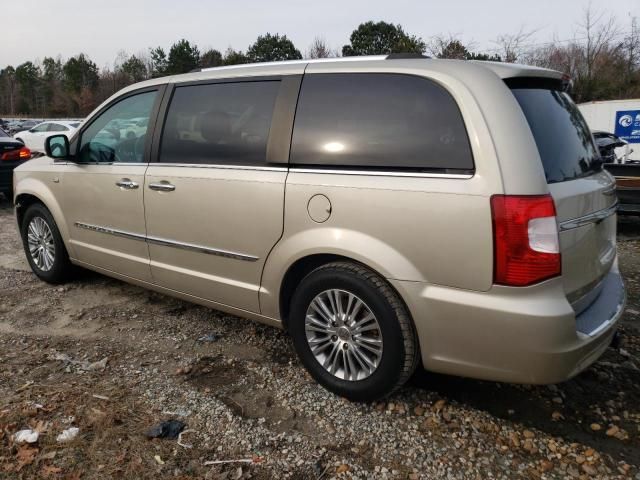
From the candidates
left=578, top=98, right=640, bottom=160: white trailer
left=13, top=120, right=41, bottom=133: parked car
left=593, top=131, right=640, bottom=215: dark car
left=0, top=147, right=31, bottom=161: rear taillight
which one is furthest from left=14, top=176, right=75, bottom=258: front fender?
left=13, top=120, right=41, bottom=133: parked car

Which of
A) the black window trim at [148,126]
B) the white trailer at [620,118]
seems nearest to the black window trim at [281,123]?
the black window trim at [148,126]

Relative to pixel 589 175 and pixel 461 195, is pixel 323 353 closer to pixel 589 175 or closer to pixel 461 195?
pixel 461 195

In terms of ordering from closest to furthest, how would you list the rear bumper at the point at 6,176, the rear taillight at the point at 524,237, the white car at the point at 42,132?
1. the rear taillight at the point at 524,237
2. the rear bumper at the point at 6,176
3. the white car at the point at 42,132

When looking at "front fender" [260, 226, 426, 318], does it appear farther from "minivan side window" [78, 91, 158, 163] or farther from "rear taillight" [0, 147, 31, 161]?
"rear taillight" [0, 147, 31, 161]

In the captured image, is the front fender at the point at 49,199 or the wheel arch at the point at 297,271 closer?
the wheel arch at the point at 297,271

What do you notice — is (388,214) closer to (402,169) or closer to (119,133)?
(402,169)

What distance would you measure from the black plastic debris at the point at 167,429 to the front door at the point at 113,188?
4.67ft

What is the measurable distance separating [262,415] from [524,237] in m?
1.64

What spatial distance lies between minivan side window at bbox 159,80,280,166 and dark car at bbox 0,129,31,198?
6.88m

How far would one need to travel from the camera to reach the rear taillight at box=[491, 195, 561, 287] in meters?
2.25

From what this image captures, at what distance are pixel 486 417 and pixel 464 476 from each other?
0.51m

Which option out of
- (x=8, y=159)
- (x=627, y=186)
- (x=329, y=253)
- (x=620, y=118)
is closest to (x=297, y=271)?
(x=329, y=253)

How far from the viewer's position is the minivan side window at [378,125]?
8.12 feet

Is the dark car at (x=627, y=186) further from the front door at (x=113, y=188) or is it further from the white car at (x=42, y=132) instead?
the white car at (x=42, y=132)
